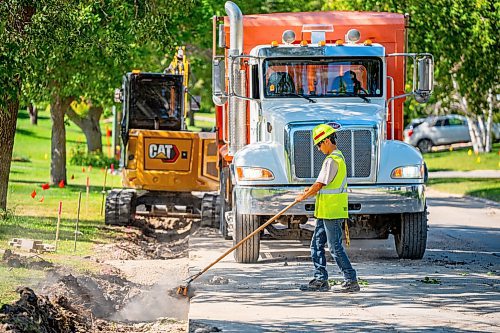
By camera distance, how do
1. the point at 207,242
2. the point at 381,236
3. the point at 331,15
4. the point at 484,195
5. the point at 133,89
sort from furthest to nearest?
1. the point at 484,195
2. the point at 133,89
3. the point at 207,242
4. the point at 331,15
5. the point at 381,236

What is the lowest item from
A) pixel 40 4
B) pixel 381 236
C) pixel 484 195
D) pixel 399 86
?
pixel 484 195

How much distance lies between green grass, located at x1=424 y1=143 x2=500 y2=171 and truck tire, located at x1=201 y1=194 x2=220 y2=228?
26.1m

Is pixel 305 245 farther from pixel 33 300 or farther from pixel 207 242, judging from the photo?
pixel 33 300

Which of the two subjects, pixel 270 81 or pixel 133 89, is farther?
pixel 133 89

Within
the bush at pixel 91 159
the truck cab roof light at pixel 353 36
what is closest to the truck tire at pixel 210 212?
the truck cab roof light at pixel 353 36

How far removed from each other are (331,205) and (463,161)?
38.7 meters

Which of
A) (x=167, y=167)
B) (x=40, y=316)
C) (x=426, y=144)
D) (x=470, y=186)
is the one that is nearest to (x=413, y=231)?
(x=40, y=316)

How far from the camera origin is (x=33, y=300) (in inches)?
450

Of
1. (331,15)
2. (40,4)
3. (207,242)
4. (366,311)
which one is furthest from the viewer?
(207,242)

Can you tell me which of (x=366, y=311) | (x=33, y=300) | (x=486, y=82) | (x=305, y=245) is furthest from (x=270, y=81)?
(x=486, y=82)

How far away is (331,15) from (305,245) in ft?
13.0

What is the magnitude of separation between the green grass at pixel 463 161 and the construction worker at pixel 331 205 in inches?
1348

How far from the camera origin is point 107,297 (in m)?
14.0

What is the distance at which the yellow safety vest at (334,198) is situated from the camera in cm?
1384
